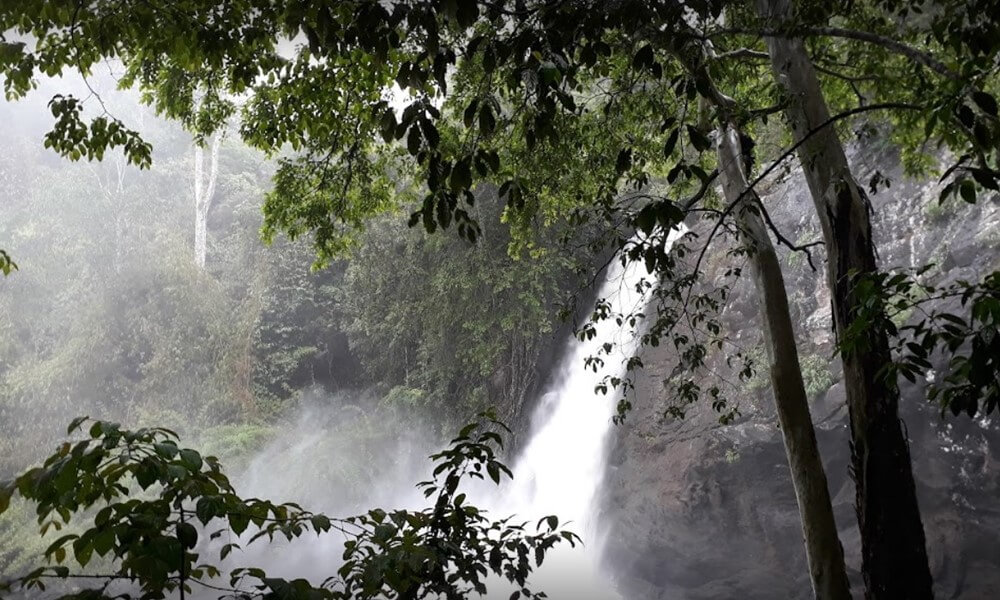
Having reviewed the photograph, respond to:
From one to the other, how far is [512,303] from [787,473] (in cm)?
626

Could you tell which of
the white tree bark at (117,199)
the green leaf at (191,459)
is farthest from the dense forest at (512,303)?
the white tree bark at (117,199)

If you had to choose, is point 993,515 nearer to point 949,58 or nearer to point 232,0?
point 949,58

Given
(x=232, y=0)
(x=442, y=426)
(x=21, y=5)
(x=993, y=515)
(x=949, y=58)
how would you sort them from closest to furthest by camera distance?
(x=21, y=5) < (x=232, y=0) < (x=949, y=58) < (x=993, y=515) < (x=442, y=426)

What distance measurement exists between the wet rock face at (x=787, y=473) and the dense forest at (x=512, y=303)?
0.04 meters

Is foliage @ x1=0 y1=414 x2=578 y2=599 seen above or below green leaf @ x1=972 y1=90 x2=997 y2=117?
below

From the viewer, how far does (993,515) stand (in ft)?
23.6

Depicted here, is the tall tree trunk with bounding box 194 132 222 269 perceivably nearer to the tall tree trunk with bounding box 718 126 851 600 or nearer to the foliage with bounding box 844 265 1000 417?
the tall tree trunk with bounding box 718 126 851 600

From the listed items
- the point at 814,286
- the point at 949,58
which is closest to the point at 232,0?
the point at 949,58

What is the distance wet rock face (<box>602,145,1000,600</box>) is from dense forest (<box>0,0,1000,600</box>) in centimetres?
4

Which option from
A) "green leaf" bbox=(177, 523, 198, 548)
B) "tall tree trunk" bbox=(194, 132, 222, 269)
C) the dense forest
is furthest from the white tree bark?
"green leaf" bbox=(177, 523, 198, 548)

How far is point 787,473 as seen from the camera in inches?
349

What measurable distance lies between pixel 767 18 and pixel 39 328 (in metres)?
21.8

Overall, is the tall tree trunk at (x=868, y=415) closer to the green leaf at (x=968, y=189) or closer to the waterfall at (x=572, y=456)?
the green leaf at (x=968, y=189)

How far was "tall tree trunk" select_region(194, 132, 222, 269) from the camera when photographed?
21219 mm
